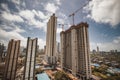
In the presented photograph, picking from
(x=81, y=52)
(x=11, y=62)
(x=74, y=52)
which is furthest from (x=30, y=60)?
(x=74, y=52)

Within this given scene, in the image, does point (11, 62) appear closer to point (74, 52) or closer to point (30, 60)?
point (30, 60)

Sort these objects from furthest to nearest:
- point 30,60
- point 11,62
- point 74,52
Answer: point 74,52
point 11,62
point 30,60

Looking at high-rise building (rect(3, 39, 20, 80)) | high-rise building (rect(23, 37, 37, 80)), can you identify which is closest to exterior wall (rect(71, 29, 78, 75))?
high-rise building (rect(23, 37, 37, 80))

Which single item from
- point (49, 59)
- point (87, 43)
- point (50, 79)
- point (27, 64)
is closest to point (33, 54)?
point (27, 64)

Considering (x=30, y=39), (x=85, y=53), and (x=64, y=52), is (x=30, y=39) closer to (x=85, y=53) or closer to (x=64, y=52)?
(x=85, y=53)

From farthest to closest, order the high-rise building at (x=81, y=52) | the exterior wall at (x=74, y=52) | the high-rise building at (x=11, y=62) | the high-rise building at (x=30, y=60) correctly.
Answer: the exterior wall at (x=74, y=52)
the high-rise building at (x=81, y=52)
the high-rise building at (x=11, y=62)
the high-rise building at (x=30, y=60)

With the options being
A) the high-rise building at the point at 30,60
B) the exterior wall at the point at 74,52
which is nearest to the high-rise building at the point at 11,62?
the high-rise building at the point at 30,60

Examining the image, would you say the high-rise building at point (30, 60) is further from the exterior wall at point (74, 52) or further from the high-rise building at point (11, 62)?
the exterior wall at point (74, 52)

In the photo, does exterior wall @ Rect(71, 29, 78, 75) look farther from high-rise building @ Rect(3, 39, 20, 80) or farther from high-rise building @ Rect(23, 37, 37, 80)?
high-rise building @ Rect(3, 39, 20, 80)
